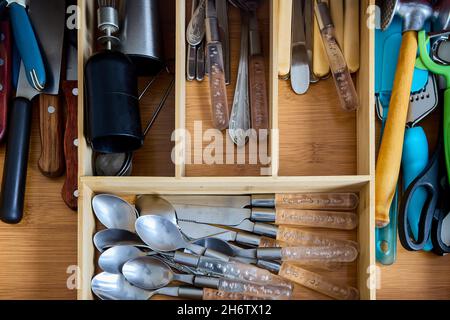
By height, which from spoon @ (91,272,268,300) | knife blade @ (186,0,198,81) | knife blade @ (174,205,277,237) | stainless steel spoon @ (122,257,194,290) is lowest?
spoon @ (91,272,268,300)

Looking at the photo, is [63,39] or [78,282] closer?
[78,282]

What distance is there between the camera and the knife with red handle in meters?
1.05

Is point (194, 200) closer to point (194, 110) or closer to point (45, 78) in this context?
point (194, 110)

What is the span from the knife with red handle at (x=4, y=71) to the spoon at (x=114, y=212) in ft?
0.80

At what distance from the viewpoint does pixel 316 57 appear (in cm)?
103

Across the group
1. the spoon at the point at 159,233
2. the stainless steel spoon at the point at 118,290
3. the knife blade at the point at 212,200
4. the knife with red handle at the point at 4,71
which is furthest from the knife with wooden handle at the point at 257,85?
the knife with red handle at the point at 4,71

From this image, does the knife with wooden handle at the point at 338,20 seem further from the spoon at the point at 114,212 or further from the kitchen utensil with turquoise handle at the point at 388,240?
the spoon at the point at 114,212

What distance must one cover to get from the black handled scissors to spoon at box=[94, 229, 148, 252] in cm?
47

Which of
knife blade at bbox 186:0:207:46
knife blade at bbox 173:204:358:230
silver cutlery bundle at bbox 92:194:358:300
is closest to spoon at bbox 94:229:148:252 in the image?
silver cutlery bundle at bbox 92:194:358:300

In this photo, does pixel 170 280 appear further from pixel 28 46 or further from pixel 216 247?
pixel 28 46

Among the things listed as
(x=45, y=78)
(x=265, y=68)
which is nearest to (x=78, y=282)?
(x=45, y=78)

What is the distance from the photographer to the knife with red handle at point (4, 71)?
1048 millimetres

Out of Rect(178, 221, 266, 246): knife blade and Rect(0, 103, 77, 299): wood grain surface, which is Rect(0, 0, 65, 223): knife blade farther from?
Rect(178, 221, 266, 246): knife blade
